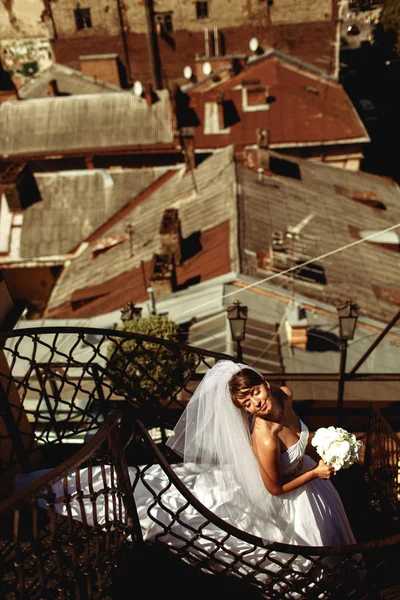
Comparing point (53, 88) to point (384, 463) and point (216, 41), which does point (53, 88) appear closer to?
point (216, 41)

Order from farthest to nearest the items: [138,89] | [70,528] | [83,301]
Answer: [138,89] < [83,301] < [70,528]

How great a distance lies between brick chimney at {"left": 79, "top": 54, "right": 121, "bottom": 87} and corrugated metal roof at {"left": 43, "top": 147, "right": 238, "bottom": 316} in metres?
11.0

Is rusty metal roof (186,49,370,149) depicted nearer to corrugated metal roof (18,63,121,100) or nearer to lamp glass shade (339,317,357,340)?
corrugated metal roof (18,63,121,100)

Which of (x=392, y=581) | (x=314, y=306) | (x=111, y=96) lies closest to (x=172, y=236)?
(x=314, y=306)

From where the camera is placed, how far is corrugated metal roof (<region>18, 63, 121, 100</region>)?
26062mm

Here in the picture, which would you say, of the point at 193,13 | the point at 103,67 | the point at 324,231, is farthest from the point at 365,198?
the point at 103,67

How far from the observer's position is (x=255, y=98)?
69.3ft

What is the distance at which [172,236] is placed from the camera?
13141 millimetres

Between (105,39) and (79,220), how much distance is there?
14.6 meters

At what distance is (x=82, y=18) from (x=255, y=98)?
12954 mm

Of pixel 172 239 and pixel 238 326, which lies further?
pixel 172 239

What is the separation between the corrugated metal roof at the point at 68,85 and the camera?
2606 centimetres

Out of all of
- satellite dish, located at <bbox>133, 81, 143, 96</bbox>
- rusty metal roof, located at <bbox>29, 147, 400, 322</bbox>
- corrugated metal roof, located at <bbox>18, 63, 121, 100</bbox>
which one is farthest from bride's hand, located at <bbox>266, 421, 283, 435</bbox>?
corrugated metal roof, located at <bbox>18, 63, 121, 100</bbox>

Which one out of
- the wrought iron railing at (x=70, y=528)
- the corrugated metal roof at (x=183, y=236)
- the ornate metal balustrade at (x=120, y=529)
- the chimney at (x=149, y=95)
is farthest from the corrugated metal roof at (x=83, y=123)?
the wrought iron railing at (x=70, y=528)
